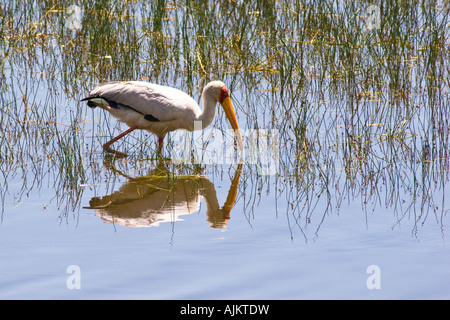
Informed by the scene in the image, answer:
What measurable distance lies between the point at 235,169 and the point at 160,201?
37.2 inches

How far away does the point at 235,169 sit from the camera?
6238mm

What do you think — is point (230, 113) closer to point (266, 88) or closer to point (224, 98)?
point (224, 98)

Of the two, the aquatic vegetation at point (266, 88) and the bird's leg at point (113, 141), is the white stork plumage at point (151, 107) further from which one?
the aquatic vegetation at point (266, 88)

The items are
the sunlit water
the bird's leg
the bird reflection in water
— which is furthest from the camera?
the bird's leg

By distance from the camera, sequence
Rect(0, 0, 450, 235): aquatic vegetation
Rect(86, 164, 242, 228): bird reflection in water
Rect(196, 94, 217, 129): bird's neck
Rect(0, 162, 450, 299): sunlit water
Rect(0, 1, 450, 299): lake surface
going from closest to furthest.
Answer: Rect(0, 162, 450, 299): sunlit water, Rect(0, 1, 450, 299): lake surface, Rect(86, 164, 242, 228): bird reflection in water, Rect(0, 0, 450, 235): aquatic vegetation, Rect(196, 94, 217, 129): bird's neck

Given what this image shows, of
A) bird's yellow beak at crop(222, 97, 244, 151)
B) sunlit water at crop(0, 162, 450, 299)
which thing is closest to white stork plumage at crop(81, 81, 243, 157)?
bird's yellow beak at crop(222, 97, 244, 151)

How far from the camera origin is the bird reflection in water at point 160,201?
5.09 m

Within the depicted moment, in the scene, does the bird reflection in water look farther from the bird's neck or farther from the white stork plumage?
the bird's neck

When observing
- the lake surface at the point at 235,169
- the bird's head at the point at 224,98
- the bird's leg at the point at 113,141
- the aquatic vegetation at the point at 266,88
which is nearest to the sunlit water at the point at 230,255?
the lake surface at the point at 235,169

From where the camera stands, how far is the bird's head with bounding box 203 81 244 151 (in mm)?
6883

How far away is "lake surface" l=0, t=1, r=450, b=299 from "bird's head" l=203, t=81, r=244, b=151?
171mm

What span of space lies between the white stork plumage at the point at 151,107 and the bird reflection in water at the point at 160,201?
A: 0.64 m
